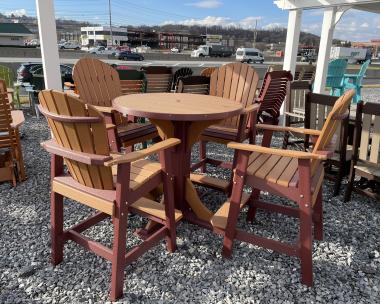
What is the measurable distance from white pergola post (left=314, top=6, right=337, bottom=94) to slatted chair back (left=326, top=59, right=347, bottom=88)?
1531 millimetres

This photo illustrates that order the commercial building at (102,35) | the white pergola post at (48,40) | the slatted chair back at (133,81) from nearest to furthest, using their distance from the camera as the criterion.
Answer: the white pergola post at (48,40) < the slatted chair back at (133,81) < the commercial building at (102,35)

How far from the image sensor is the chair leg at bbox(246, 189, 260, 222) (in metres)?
2.49

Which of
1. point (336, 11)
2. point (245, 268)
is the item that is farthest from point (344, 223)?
point (336, 11)

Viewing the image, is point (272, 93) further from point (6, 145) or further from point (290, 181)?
point (6, 145)

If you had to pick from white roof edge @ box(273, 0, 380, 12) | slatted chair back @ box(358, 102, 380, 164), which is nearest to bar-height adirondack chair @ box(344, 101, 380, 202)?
slatted chair back @ box(358, 102, 380, 164)

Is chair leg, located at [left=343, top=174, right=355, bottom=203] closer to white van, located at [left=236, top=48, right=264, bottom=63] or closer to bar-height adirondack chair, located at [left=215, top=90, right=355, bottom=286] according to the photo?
bar-height adirondack chair, located at [left=215, top=90, right=355, bottom=286]

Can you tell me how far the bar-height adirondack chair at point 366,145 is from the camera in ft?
8.22

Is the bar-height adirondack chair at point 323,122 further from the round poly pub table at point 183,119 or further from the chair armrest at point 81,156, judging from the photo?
the chair armrest at point 81,156

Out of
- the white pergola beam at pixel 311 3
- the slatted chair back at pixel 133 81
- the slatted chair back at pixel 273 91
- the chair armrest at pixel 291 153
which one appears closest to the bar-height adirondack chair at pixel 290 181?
the chair armrest at pixel 291 153

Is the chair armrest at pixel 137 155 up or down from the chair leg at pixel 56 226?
up

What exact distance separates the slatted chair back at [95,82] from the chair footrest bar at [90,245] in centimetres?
163

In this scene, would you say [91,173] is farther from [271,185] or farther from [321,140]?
[321,140]

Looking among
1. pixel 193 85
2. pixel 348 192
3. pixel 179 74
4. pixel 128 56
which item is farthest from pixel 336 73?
pixel 128 56

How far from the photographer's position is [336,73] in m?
7.93
